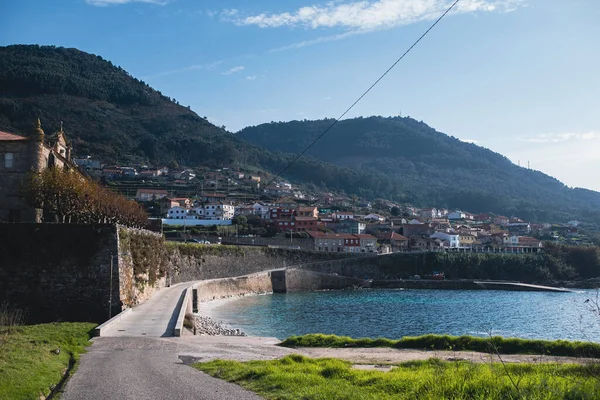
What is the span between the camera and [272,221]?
10994 cm

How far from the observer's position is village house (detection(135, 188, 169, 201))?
12069 centimetres

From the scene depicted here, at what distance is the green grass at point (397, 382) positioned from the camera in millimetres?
8438

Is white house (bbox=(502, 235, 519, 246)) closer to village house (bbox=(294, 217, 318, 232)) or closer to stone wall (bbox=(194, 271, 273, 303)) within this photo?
village house (bbox=(294, 217, 318, 232))

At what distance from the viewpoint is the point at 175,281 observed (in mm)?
50438

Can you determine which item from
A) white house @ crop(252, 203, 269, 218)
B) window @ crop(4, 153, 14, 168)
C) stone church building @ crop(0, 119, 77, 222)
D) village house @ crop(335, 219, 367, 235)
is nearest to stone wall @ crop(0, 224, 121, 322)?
stone church building @ crop(0, 119, 77, 222)

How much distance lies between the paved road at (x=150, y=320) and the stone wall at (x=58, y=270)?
1501 millimetres

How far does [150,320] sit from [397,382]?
47.8ft

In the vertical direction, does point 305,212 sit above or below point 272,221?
above

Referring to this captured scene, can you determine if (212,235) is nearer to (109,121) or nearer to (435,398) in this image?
(435,398)

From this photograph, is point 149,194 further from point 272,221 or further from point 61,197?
point 61,197

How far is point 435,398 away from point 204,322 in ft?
80.1

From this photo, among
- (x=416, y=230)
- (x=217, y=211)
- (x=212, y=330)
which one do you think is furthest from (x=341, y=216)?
(x=212, y=330)

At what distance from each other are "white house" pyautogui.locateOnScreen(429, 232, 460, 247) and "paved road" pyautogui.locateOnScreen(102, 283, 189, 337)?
330ft

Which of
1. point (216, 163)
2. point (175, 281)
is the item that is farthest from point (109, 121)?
point (175, 281)
